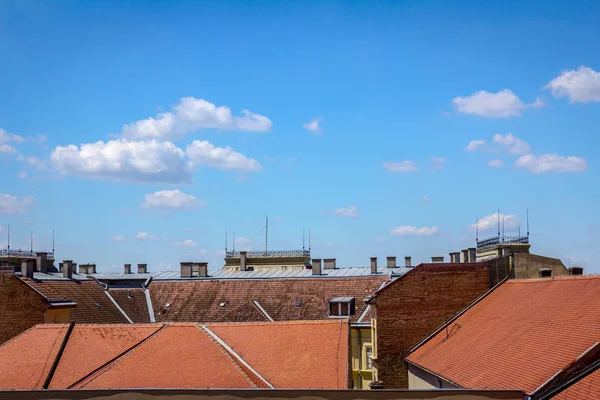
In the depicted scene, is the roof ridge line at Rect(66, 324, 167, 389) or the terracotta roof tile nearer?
the roof ridge line at Rect(66, 324, 167, 389)

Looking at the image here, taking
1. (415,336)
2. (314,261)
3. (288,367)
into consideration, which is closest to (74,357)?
(288,367)

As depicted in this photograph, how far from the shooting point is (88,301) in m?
47.2

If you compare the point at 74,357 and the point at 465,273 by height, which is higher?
the point at 465,273

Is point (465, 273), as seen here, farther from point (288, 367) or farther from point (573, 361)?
point (573, 361)

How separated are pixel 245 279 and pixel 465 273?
22.8m

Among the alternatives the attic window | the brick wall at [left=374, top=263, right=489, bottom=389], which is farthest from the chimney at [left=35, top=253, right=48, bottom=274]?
the attic window

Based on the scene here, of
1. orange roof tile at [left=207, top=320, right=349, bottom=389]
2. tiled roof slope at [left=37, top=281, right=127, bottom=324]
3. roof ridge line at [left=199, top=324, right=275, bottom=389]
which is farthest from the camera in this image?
tiled roof slope at [left=37, top=281, right=127, bottom=324]

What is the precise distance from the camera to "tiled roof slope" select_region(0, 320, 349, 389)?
26.6 metres

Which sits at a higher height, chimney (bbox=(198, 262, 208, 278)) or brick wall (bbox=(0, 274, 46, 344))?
chimney (bbox=(198, 262, 208, 278))

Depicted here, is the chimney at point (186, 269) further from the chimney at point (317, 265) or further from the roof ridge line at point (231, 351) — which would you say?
the roof ridge line at point (231, 351)

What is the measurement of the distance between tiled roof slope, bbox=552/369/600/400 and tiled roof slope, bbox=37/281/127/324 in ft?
107

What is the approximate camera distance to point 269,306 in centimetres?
5028

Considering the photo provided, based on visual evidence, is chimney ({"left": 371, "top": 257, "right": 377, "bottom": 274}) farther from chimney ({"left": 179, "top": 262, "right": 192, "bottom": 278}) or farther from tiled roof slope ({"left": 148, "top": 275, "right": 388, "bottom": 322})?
chimney ({"left": 179, "top": 262, "right": 192, "bottom": 278})

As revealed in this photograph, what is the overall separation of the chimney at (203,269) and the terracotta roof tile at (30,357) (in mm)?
27118
